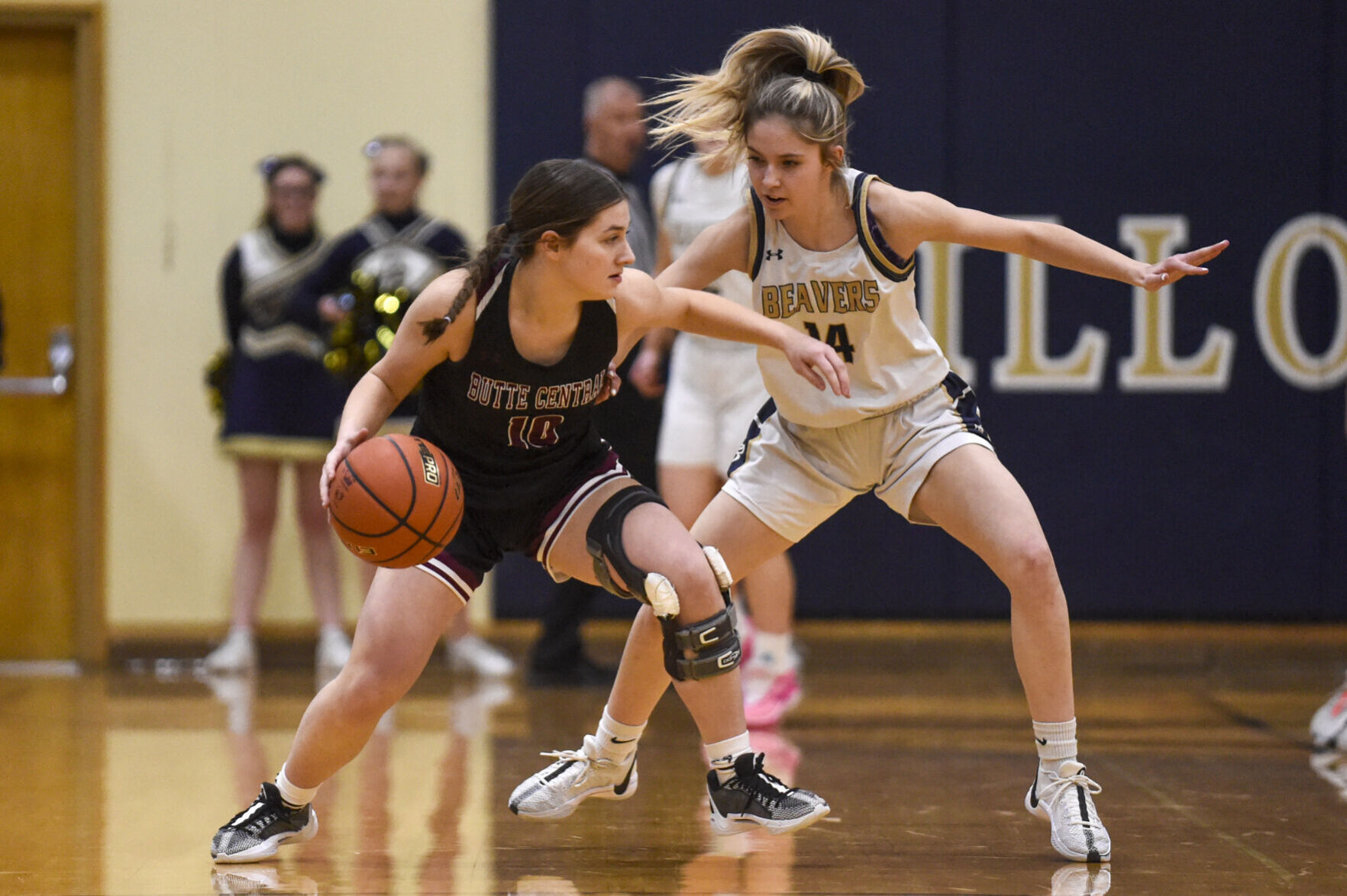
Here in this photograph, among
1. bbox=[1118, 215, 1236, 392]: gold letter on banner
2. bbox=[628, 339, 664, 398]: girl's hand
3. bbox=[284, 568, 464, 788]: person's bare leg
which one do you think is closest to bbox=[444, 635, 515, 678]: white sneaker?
bbox=[628, 339, 664, 398]: girl's hand

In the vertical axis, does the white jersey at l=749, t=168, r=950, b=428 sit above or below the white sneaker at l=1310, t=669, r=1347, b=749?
above

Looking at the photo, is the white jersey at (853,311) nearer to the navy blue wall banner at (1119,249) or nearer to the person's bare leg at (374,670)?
the person's bare leg at (374,670)

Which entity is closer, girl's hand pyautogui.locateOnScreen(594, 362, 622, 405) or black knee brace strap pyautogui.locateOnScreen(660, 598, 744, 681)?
black knee brace strap pyautogui.locateOnScreen(660, 598, 744, 681)

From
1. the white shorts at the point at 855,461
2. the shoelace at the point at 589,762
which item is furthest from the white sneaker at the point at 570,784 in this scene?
the white shorts at the point at 855,461

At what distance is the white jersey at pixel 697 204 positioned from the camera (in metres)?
4.66

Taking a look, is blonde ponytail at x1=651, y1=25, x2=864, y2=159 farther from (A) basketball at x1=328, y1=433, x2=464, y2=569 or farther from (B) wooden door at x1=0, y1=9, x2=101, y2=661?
(B) wooden door at x1=0, y1=9, x2=101, y2=661

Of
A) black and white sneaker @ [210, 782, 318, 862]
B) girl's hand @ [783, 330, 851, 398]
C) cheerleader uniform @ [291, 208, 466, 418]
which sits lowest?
black and white sneaker @ [210, 782, 318, 862]

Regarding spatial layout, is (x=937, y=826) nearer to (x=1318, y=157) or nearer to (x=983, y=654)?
(x=983, y=654)

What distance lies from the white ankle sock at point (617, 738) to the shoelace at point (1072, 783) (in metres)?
0.85

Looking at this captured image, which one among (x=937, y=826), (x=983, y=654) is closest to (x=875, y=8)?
(x=983, y=654)

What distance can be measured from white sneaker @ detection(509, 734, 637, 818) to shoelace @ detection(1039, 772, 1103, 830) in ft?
2.86

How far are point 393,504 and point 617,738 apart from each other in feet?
2.61

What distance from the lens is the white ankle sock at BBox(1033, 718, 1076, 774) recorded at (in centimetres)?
301

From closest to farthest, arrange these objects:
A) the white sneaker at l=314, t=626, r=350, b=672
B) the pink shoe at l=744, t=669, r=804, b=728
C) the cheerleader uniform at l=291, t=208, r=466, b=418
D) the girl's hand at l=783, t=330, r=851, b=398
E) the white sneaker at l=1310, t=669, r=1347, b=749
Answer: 1. the girl's hand at l=783, t=330, r=851, b=398
2. the white sneaker at l=1310, t=669, r=1347, b=749
3. the pink shoe at l=744, t=669, r=804, b=728
4. the cheerleader uniform at l=291, t=208, r=466, b=418
5. the white sneaker at l=314, t=626, r=350, b=672
